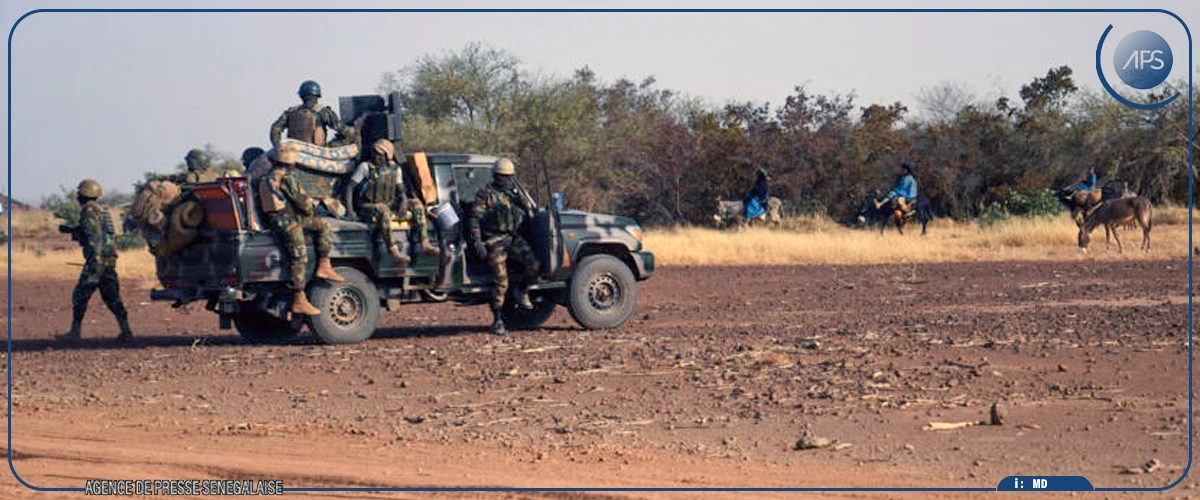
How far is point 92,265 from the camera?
15391 millimetres

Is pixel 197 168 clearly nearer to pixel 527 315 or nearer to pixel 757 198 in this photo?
pixel 527 315

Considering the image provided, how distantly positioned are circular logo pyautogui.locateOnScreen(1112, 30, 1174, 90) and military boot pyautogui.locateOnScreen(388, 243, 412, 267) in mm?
9258

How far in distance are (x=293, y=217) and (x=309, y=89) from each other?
5.71 ft

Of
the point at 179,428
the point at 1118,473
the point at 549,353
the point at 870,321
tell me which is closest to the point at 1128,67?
the point at 1118,473

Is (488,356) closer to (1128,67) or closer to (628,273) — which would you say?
(628,273)

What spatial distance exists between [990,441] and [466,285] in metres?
7.52

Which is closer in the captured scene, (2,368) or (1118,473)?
(1118,473)

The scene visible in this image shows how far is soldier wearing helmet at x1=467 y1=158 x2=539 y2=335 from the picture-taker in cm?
1491

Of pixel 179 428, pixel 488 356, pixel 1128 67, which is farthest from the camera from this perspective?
pixel 488 356

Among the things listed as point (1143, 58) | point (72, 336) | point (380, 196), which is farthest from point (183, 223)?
point (1143, 58)

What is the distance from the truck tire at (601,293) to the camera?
15641 mm

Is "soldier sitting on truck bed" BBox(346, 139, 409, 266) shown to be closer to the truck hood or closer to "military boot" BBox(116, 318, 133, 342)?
the truck hood

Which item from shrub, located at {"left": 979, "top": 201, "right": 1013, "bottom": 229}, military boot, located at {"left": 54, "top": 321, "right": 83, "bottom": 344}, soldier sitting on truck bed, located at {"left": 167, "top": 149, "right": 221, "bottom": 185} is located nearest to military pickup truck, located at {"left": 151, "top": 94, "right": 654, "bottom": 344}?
soldier sitting on truck bed, located at {"left": 167, "top": 149, "right": 221, "bottom": 185}

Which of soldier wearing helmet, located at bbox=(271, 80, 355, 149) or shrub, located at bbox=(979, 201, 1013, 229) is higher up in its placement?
soldier wearing helmet, located at bbox=(271, 80, 355, 149)
